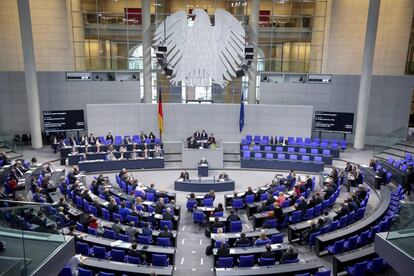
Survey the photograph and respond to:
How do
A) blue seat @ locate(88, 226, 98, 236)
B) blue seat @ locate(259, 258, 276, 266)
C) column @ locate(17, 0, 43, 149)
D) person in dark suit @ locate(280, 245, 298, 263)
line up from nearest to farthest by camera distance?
blue seat @ locate(259, 258, 276, 266) < person in dark suit @ locate(280, 245, 298, 263) < blue seat @ locate(88, 226, 98, 236) < column @ locate(17, 0, 43, 149)

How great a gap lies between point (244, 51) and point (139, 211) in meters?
13.5

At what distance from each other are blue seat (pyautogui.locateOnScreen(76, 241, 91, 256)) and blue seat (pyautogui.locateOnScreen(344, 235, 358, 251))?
24.3 feet

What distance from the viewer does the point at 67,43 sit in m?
26.2

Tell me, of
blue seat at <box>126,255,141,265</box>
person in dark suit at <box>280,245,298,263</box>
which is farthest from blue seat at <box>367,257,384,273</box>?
blue seat at <box>126,255,141,265</box>

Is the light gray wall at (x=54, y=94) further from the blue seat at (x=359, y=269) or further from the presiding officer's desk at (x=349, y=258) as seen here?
the blue seat at (x=359, y=269)

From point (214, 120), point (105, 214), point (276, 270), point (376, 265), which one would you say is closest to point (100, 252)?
point (105, 214)

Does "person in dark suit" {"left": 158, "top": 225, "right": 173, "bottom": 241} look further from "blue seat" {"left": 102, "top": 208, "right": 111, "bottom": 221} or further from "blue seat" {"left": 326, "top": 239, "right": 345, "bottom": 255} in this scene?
"blue seat" {"left": 326, "top": 239, "right": 345, "bottom": 255}

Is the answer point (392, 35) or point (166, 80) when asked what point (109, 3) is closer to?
point (166, 80)

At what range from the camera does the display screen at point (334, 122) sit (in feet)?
78.2

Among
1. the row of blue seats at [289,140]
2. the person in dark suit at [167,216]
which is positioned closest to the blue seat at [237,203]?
the person in dark suit at [167,216]

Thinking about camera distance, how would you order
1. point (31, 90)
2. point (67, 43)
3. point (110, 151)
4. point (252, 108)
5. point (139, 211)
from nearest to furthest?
point (139, 211) < point (110, 151) < point (31, 90) < point (252, 108) < point (67, 43)

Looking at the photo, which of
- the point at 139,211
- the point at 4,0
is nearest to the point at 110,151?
the point at 139,211

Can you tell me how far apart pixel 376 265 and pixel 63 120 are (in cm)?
1961

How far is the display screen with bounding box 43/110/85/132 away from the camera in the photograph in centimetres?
2275
